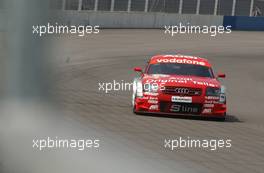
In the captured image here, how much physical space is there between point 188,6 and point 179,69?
3659cm

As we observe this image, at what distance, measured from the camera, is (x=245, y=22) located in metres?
52.4

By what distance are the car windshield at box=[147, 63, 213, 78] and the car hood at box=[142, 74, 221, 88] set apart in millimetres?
329

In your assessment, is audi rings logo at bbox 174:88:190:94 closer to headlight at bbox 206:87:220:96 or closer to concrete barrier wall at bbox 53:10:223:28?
headlight at bbox 206:87:220:96

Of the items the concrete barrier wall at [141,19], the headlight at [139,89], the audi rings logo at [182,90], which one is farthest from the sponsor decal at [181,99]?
the concrete barrier wall at [141,19]

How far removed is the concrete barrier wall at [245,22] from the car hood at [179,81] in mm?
37651

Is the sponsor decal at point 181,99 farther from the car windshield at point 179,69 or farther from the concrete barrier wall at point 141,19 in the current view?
the concrete barrier wall at point 141,19

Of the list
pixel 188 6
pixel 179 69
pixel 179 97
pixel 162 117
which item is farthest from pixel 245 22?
pixel 179 97

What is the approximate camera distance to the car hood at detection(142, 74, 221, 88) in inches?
521

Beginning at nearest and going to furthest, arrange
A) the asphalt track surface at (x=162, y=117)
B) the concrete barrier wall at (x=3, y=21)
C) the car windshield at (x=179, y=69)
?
the concrete barrier wall at (x=3, y=21) < the asphalt track surface at (x=162, y=117) < the car windshield at (x=179, y=69)

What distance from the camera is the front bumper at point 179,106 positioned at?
43.2 ft

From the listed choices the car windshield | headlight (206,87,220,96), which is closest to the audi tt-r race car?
headlight (206,87,220,96)

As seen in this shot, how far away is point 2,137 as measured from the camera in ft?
5.61

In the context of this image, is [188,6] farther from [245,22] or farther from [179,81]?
[179,81]

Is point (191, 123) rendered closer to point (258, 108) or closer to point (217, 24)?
point (258, 108)
